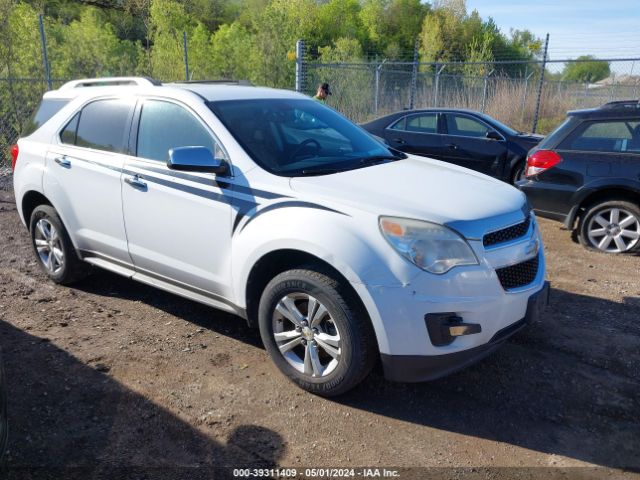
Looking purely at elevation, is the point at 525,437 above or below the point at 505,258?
below

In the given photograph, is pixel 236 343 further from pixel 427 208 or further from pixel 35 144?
pixel 35 144

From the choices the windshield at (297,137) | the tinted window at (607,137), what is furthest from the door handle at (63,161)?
the tinted window at (607,137)

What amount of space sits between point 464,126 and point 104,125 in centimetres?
671

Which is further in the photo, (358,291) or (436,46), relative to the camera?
(436,46)

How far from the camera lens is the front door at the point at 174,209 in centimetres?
352

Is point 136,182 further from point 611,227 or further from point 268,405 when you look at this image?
point 611,227

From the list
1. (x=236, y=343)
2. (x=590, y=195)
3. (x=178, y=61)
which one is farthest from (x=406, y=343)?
(x=178, y=61)

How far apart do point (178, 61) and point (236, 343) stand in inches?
598

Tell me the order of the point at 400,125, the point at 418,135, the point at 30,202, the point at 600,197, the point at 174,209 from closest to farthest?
the point at 174,209 → the point at 30,202 → the point at 600,197 → the point at 418,135 → the point at 400,125

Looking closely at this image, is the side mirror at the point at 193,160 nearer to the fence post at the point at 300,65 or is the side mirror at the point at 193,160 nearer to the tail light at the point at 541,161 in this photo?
the tail light at the point at 541,161

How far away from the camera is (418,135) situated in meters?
9.73

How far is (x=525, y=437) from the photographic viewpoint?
2.92 m

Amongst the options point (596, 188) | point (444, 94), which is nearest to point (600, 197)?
point (596, 188)

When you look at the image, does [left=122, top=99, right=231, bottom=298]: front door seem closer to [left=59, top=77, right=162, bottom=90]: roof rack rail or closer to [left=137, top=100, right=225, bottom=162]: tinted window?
[left=137, top=100, right=225, bottom=162]: tinted window
